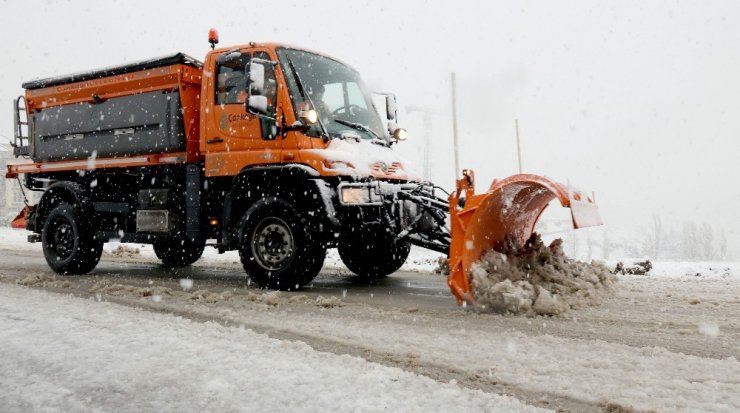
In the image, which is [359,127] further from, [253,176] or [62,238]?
[62,238]

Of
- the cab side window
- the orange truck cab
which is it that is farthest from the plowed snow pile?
the cab side window

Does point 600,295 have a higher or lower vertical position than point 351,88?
lower

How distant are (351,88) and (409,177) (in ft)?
4.38

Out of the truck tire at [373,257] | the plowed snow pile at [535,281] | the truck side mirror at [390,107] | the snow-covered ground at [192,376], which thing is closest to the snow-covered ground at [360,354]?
the snow-covered ground at [192,376]

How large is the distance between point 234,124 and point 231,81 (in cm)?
53

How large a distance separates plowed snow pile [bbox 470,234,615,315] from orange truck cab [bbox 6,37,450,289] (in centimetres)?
90

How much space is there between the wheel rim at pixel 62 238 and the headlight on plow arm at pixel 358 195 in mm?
4484

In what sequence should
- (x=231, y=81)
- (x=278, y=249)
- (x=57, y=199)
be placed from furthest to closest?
1. (x=57, y=199)
2. (x=231, y=81)
3. (x=278, y=249)

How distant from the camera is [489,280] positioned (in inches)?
187

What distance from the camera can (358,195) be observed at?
5.73 metres

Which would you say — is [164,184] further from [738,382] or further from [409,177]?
[738,382]

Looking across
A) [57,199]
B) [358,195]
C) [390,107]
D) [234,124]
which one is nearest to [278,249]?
[358,195]

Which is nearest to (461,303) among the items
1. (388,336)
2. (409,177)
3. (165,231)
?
(388,336)

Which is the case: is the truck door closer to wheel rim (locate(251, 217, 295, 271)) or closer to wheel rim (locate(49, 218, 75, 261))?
wheel rim (locate(251, 217, 295, 271))
